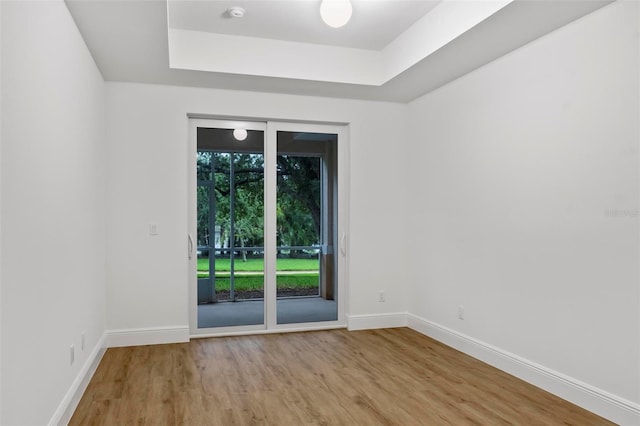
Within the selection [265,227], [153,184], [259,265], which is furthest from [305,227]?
[153,184]

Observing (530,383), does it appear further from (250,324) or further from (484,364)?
(250,324)

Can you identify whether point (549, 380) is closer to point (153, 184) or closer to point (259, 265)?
point (259, 265)

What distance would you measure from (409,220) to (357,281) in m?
0.92

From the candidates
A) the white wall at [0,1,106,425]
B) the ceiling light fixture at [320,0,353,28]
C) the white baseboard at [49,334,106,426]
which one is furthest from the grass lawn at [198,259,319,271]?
the ceiling light fixture at [320,0,353,28]

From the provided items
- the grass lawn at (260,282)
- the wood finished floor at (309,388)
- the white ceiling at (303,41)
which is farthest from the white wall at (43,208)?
the grass lawn at (260,282)

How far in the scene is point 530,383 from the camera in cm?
350

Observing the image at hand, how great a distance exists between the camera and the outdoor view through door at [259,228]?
4.95 metres

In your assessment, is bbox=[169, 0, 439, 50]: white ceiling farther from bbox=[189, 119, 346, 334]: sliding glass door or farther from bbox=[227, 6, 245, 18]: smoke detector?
bbox=[189, 119, 346, 334]: sliding glass door

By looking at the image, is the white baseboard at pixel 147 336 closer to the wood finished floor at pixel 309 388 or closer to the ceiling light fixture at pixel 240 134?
the wood finished floor at pixel 309 388

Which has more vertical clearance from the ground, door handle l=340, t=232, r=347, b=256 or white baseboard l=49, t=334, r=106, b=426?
door handle l=340, t=232, r=347, b=256

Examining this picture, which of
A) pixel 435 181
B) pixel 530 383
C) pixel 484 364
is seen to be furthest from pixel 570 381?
pixel 435 181

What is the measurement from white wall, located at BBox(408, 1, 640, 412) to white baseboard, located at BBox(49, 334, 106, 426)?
10.4ft

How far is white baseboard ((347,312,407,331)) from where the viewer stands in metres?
5.22

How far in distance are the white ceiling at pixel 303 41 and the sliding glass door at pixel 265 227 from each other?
590 millimetres
